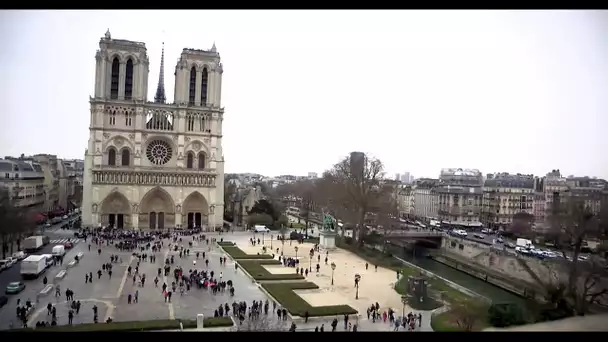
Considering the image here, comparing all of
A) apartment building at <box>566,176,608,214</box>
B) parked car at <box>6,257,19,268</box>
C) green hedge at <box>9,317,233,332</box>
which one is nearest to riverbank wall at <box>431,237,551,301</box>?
apartment building at <box>566,176,608,214</box>

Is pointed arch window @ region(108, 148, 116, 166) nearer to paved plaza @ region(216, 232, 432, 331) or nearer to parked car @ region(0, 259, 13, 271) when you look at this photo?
paved plaza @ region(216, 232, 432, 331)

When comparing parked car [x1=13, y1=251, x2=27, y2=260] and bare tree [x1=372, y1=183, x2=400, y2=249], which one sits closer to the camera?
parked car [x1=13, y1=251, x2=27, y2=260]

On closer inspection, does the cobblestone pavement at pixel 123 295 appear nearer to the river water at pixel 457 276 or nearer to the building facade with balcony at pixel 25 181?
the river water at pixel 457 276

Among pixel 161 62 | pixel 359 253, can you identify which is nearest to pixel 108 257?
pixel 359 253

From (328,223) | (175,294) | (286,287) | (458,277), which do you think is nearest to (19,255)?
(175,294)

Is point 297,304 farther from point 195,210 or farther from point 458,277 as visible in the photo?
point 195,210

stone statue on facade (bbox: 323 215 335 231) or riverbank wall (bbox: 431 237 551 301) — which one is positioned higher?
stone statue on facade (bbox: 323 215 335 231)

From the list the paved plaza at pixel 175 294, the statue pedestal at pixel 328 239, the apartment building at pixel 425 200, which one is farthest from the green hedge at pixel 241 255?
the apartment building at pixel 425 200
